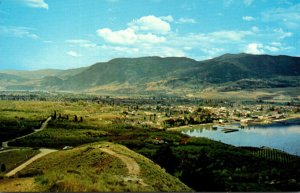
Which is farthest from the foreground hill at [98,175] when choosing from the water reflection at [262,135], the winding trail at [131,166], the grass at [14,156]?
the water reflection at [262,135]

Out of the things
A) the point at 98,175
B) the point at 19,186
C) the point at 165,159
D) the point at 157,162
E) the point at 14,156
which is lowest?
the point at 14,156

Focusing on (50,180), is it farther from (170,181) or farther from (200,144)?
(200,144)

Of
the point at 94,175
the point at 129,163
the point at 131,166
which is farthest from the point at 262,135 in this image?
the point at 94,175

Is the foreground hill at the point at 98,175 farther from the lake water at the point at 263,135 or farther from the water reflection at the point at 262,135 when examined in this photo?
the water reflection at the point at 262,135

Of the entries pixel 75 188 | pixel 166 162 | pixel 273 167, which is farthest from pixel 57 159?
pixel 273 167

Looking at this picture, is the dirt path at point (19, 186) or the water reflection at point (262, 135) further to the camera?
the water reflection at point (262, 135)

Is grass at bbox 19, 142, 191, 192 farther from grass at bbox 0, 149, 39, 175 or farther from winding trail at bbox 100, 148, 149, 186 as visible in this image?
grass at bbox 0, 149, 39, 175

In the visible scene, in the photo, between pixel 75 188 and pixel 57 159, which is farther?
pixel 57 159

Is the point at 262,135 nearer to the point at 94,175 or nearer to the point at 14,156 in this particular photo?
the point at 14,156
